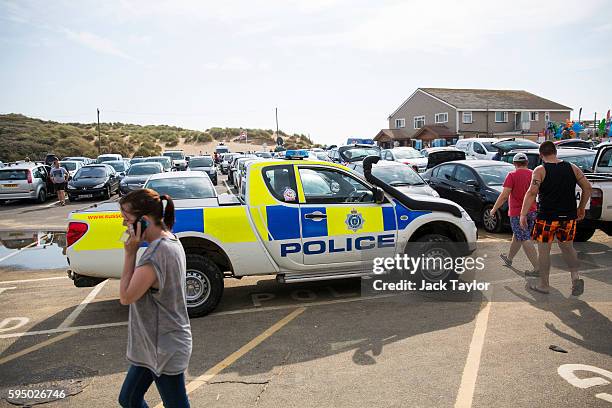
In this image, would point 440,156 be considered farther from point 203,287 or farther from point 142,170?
point 203,287

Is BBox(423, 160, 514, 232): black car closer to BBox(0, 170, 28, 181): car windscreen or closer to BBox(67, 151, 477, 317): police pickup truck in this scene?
BBox(67, 151, 477, 317): police pickup truck

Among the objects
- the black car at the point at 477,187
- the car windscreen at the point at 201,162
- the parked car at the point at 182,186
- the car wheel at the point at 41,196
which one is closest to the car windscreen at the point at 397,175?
the black car at the point at 477,187

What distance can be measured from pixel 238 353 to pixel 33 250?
7825 mm

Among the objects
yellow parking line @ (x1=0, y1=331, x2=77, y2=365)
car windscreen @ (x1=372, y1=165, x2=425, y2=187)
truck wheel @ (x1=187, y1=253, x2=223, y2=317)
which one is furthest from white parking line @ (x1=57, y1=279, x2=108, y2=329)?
car windscreen @ (x1=372, y1=165, x2=425, y2=187)

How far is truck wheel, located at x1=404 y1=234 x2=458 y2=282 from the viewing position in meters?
6.61

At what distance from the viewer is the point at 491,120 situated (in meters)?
48.0

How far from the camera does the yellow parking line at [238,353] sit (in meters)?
4.35

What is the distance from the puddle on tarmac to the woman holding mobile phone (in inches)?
281

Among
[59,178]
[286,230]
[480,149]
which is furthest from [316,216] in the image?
[480,149]

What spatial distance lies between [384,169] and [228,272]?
6.75 meters

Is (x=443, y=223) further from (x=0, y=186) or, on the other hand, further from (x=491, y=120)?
(x=491, y=120)

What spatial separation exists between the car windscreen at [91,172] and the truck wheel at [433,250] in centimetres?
1742

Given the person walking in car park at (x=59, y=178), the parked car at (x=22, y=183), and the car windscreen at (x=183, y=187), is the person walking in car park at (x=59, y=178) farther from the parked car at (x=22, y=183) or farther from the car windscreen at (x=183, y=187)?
the car windscreen at (x=183, y=187)

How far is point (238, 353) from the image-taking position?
496 centimetres
